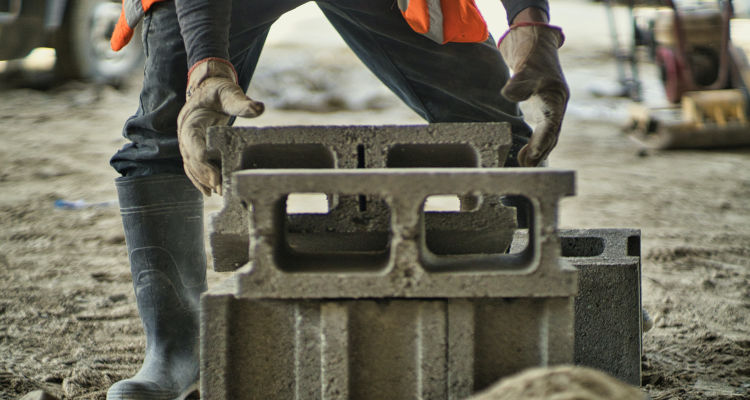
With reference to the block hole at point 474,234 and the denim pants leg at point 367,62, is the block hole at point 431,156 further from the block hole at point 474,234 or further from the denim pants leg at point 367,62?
the denim pants leg at point 367,62

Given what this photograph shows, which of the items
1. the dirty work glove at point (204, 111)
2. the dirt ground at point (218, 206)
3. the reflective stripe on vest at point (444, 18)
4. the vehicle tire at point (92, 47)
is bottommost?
the dirt ground at point (218, 206)

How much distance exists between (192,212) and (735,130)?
236 inches

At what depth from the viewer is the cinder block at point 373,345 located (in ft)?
4.24

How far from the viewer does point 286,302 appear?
1.30m

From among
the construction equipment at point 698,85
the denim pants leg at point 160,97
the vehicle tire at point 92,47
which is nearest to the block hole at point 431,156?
the denim pants leg at point 160,97

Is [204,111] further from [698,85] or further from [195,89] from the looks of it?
[698,85]

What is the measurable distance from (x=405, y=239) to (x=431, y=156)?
0.44m

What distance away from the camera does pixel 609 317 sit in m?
1.73

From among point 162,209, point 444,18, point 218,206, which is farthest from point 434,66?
point 218,206

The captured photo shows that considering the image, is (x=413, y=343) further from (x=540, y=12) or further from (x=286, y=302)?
(x=540, y=12)

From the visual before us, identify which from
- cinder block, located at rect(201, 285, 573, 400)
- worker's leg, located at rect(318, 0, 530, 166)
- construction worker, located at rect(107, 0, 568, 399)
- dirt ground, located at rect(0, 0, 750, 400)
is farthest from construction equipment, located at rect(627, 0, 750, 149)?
cinder block, located at rect(201, 285, 573, 400)

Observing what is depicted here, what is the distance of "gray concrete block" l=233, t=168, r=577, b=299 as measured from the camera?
121 centimetres

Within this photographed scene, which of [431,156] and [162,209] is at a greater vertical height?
[431,156]

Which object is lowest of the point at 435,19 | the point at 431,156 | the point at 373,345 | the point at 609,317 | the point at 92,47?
the point at 609,317
